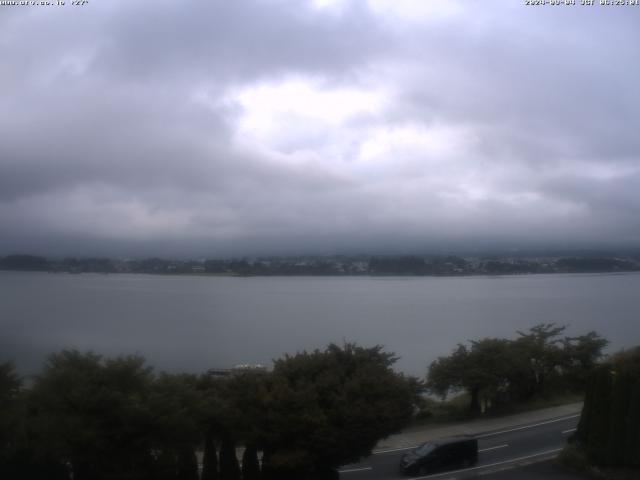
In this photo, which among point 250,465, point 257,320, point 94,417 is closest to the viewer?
point 94,417

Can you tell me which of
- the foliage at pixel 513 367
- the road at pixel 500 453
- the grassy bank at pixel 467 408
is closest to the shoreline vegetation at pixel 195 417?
the road at pixel 500 453

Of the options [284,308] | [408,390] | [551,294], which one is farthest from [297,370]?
[551,294]

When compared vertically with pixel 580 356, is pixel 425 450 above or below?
below

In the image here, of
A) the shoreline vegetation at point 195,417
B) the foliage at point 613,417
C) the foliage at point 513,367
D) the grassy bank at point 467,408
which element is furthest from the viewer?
the foliage at point 513,367

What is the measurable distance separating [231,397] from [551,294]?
8822 cm

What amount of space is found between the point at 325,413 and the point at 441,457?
506 cm

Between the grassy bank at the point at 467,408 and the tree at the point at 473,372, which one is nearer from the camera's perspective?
the grassy bank at the point at 467,408

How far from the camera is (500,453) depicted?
2195 cm

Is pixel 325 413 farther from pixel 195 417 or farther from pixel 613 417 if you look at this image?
pixel 613 417

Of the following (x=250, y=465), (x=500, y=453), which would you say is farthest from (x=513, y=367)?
(x=250, y=465)

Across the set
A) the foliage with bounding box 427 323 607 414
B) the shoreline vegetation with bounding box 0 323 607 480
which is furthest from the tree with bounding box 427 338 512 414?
the shoreline vegetation with bounding box 0 323 607 480

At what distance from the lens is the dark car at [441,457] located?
19922 millimetres

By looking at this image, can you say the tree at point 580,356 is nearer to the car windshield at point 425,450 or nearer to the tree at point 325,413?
the car windshield at point 425,450

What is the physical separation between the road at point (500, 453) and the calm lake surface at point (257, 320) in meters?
10.8
